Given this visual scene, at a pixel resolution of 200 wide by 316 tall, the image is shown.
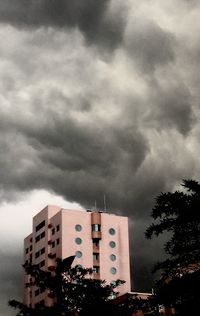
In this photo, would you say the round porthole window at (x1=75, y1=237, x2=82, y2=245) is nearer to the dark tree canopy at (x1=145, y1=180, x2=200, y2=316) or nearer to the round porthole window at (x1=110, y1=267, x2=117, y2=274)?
the round porthole window at (x1=110, y1=267, x2=117, y2=274)

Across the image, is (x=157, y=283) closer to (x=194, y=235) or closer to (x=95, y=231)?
(x=194, y=235)

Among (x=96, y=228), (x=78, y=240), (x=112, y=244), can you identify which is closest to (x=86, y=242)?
(x=78, y=240)

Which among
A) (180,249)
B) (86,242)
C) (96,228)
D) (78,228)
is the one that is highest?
(96,228)

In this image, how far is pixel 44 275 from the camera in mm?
23641

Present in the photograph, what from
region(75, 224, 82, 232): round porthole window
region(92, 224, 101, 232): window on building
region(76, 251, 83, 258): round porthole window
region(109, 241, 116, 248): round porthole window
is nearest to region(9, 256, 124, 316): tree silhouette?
region(76, 251, 83, 258): round porthole window

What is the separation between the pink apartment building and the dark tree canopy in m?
76.4

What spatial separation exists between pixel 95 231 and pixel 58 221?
7210mm

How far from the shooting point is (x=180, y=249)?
14.8 meters

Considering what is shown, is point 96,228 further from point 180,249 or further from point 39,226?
point 180,249

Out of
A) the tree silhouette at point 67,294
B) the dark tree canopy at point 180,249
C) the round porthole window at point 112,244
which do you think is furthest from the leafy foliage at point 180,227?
the round porthole window at point 112,244

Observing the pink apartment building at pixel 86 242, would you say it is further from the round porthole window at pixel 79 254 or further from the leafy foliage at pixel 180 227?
the leafy foliage at pixel 180 227

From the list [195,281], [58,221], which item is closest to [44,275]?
[195,281]

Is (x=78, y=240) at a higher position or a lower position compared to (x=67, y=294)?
higher

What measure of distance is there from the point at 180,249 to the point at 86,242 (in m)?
80.1
